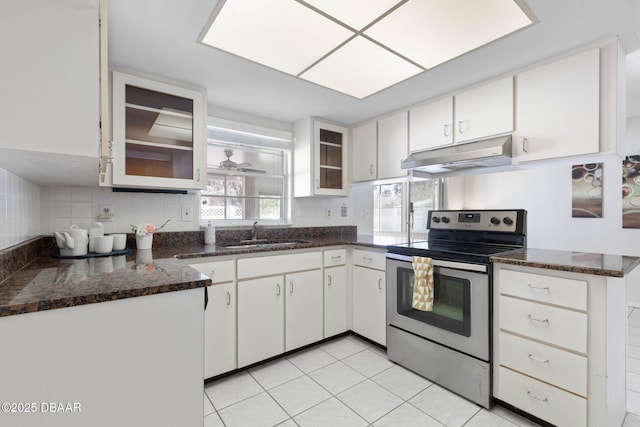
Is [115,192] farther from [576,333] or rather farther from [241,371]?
[576,333]

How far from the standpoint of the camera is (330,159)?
3.11 metres

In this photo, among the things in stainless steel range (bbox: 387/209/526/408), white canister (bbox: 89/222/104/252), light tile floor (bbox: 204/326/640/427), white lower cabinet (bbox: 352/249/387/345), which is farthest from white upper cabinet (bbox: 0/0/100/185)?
white lower cabinet (bbox: 352/249/387/345)

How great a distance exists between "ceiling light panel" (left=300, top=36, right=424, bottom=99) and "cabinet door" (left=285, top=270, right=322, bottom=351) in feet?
4.97

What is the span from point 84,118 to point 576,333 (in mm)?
2307

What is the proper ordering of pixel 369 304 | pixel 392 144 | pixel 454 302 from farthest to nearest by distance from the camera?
pixel 392 144 → pixel 369 304 → pixel 454 302

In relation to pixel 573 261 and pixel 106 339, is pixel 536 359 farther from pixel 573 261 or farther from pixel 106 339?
pixel 106 339

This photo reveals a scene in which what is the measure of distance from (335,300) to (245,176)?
147 cm

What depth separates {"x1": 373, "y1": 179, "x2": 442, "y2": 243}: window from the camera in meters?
2.80

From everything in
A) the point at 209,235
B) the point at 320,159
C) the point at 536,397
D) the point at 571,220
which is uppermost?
the point at 320,159

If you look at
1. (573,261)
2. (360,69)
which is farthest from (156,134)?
(573,261)

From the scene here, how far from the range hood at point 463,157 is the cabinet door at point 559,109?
0.12 m

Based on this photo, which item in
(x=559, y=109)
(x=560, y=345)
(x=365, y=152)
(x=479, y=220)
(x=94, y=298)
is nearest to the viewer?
(x=94, y=298)

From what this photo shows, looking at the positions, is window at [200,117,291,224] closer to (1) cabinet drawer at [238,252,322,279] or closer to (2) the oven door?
(1) cabinet drawer at [238,252,322,279]

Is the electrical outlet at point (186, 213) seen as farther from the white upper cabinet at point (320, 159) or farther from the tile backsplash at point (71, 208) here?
the white upper cabinet at point (320, 159)
